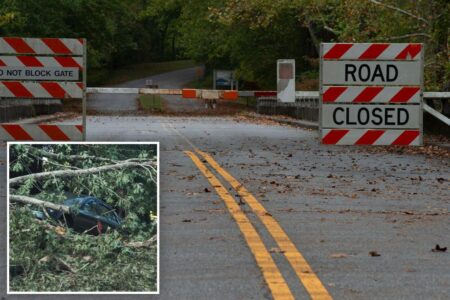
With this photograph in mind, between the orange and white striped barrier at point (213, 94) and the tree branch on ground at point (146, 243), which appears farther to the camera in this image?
the orange and white striped barrier at point (213, 94)

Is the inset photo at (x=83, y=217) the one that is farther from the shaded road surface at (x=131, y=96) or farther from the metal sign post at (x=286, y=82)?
the shaded road surface at (x=131, y=96)

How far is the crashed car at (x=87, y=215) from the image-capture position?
4.97 meters

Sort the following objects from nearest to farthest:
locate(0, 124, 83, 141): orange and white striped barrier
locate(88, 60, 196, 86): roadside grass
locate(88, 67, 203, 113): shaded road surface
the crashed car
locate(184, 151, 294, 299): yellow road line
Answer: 1. the crashed car
2. locate(184, 151, 294, 299): yellow road line
3. locate(0, 124, 83, 141): orange and white striped barrier
4. locate(88, 67, 203, 113): shaded road surface
5. locate(88, 60, 196, 86): roadside grass

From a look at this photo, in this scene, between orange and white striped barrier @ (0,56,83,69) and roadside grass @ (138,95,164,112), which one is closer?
orange and white striped barrier @ (0,56,83,69)

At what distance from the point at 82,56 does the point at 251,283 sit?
795 centimetres

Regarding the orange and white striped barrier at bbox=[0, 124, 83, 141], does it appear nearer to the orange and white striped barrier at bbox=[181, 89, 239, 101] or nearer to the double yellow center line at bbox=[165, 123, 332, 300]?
the double yellow center line at bbox=[165, 123, 332, 300]

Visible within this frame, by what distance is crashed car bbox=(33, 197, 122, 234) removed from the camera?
497cm

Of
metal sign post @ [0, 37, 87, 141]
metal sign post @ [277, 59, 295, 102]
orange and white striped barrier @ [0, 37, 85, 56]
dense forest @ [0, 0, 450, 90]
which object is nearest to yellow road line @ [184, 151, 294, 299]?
metal sign post @ [0, 37, 87, 141]

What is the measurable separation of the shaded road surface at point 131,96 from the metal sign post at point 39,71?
37571mm

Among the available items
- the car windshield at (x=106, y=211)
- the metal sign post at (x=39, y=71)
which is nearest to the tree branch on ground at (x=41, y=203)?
the car windshield at (x=106, y=211)

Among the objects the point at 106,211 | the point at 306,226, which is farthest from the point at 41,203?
the point at 306,226

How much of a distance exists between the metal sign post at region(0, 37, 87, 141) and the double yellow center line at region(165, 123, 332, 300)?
9.21 ft

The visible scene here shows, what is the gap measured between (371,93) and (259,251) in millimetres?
5227

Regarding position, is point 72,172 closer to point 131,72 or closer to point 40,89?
point 40,89
